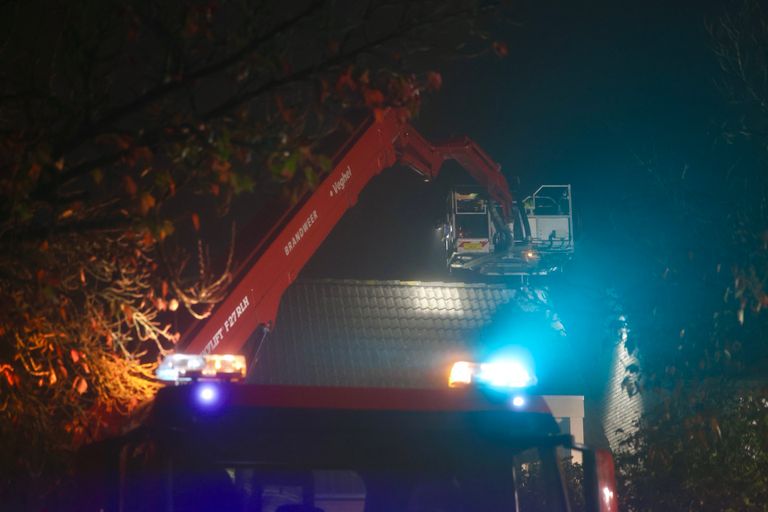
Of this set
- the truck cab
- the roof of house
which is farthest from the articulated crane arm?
the roof of house

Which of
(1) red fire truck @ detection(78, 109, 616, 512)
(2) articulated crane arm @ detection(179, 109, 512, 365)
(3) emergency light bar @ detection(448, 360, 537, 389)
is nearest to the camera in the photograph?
(1) red fire truck @ detection(78, 109, 616, 512)

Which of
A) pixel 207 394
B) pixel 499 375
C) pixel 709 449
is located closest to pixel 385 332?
pixel 709 449

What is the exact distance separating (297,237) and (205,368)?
4.19 meters

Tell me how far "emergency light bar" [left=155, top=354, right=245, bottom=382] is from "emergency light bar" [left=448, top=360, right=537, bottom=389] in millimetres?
1166

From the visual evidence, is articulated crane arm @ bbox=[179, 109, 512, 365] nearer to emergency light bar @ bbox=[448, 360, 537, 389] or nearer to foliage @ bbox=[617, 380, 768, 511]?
emergency light bar @ bbox=[448, 360, 537, 389]

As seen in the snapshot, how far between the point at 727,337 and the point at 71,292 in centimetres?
602

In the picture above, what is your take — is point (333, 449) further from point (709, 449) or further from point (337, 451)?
point (709, 449)

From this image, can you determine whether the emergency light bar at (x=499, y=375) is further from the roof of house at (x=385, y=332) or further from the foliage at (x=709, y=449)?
the roof of house at (x=385, y=332)

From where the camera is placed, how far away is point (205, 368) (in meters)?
5.47

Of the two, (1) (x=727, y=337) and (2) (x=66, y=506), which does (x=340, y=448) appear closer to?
(2) (x=66, y=506)

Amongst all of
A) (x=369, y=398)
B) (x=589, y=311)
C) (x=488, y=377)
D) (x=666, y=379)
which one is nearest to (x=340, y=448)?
(x=369, y=398)

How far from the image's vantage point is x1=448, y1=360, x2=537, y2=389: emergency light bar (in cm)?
547

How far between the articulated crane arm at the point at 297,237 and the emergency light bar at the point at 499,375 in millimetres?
2073

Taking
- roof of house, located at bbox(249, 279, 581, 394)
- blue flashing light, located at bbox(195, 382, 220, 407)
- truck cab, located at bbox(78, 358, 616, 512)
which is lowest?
truck cab, located at bbox(78, 358, 616, 512)
